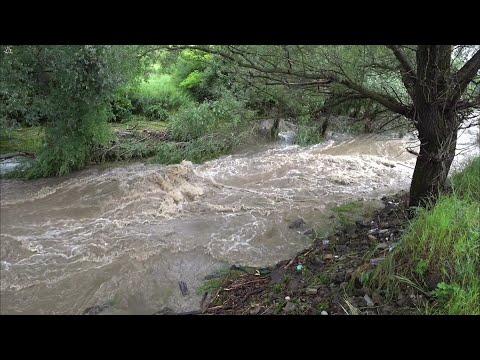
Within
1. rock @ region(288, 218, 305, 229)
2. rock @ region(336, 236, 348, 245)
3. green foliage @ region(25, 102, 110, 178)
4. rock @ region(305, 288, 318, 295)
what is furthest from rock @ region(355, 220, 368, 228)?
green foliage @ region(25, 102, 110, 178)

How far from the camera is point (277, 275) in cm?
439

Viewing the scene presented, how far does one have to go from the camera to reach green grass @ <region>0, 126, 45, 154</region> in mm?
7714

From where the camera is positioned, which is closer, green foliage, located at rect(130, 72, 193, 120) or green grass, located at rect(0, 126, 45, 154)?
green grass, located at rect(0, 126, 45, 154)

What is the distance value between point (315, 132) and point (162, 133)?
445 centimetres

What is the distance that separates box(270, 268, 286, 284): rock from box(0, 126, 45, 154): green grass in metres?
5.81

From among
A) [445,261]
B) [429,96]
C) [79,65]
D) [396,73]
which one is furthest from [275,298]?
[79,65]

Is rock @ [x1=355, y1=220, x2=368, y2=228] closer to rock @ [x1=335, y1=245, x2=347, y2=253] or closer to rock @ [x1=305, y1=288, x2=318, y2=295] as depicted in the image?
rock @ [x1=335, y1=245, x2=347, y2=253]

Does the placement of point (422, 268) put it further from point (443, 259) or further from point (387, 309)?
point (387, 309)

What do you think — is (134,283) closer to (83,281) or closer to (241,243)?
(83,281)

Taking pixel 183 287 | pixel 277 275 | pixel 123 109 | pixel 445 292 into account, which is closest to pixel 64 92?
pixel 123 109

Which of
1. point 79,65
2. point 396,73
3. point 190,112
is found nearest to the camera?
point 396,73

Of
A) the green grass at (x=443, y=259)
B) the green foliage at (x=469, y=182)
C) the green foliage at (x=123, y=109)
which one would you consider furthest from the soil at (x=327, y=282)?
the green foliage at (x=123, y=109)

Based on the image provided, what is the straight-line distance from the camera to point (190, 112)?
10.7m

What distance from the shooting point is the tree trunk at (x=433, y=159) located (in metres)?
4.50
